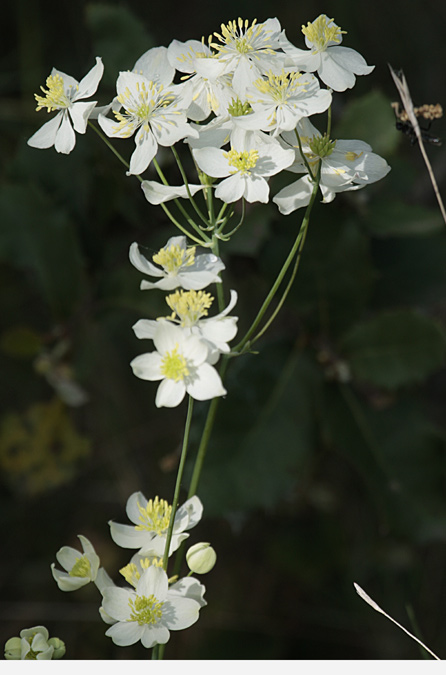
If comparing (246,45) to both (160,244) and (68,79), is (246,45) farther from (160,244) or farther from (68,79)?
(160,244)

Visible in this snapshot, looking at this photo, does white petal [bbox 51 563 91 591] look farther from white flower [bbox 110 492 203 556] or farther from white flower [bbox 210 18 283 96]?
white flower [bbox 210 18 283 96]

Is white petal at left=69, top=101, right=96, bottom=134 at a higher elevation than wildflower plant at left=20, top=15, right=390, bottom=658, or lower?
higher

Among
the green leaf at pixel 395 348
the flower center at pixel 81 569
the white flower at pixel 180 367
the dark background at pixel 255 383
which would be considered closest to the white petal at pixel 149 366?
the white flower at pixel 180 367

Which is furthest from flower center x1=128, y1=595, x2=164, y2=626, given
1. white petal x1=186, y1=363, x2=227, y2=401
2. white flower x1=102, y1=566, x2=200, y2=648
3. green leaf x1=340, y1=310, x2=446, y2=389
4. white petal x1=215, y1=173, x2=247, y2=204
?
green leaf x1=340, y1=310, x2=446, y2=389

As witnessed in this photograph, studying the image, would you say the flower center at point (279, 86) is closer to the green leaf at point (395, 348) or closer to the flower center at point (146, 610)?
the flower center at point (146, 610)

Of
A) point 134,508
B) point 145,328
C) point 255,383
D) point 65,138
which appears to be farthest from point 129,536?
point 255,383

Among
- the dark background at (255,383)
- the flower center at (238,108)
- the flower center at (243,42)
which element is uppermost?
the flower center at (243,42)
